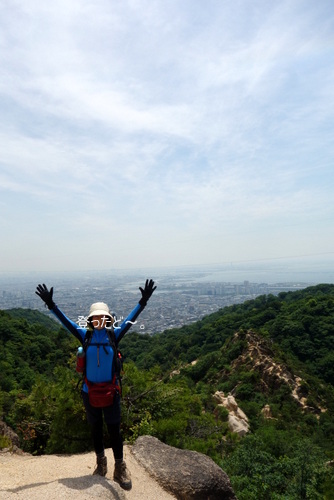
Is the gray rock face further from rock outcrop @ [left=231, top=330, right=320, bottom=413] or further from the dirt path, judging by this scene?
rock outcrop @ [left=231, top=330, right=320, bottom=413]

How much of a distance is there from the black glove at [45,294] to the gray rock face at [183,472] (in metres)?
3.53

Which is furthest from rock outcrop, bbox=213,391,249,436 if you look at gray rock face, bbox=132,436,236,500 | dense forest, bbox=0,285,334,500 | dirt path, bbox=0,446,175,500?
dirt path, bbox=0,446,175,500

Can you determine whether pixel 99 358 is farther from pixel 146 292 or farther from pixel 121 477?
pixel 121 477

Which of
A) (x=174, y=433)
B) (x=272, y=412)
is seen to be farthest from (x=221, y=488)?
(x=272, y=412)

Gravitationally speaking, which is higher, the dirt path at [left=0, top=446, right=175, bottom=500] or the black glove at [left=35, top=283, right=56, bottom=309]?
the black glove at [left=35, top=283, right=56, bottom=309]

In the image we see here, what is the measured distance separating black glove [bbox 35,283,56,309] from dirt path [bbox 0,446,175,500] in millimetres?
2260

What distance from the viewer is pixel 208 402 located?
77.4 ft

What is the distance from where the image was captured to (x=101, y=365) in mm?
4234

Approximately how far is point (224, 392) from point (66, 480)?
2596 centimetres

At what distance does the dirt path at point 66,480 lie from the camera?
394 cm

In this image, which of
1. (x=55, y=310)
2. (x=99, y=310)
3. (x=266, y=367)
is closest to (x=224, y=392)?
(x=266, y=367)

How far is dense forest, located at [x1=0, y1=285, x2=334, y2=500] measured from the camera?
7.95 m

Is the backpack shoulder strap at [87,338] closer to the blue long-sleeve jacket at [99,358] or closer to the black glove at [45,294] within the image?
the blue long-sleeve jacket at [99,358]

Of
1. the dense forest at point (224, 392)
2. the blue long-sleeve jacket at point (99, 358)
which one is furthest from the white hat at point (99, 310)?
the dense forest at point (224, 392)
